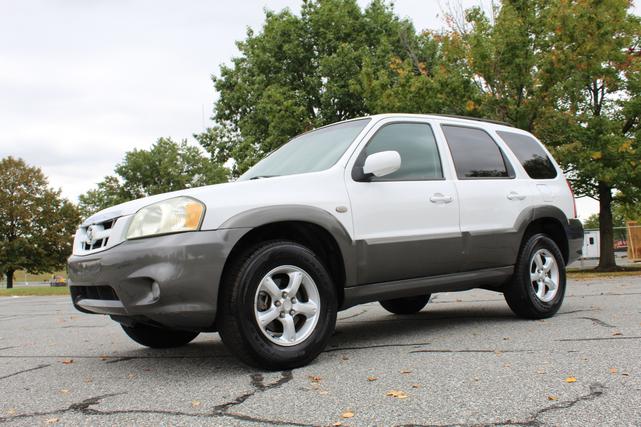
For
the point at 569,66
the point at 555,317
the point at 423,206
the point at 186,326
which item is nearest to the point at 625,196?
the point at 569,66

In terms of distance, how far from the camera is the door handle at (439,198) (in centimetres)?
500

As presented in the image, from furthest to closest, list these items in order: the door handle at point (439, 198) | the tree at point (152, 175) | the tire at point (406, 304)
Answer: the tree at point (152, 175) < the tire at point (406, 304) < the door handle at point (439, 198)

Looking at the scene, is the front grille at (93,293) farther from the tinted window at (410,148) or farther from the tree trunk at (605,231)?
the tree trunk at (605,231)

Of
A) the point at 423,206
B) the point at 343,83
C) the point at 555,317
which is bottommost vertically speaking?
the point at 555,317

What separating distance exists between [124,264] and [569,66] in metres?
13.6

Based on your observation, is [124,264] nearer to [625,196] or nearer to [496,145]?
[496,145]

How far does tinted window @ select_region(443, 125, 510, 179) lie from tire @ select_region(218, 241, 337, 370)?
6.36 ft

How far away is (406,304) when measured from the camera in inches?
272

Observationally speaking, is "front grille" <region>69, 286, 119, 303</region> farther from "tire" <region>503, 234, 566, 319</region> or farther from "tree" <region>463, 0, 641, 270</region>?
"tree" <region>463, 0, 641, 270</region>

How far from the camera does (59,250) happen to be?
138ft

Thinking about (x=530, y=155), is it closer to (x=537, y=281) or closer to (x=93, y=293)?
(x=537, y=281)

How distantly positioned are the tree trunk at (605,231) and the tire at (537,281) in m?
16.4

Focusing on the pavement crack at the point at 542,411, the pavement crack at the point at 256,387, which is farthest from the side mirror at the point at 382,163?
the pavement crack at the point at 542,411

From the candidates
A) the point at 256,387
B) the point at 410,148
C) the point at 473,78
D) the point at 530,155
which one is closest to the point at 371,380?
the point at 256,387
